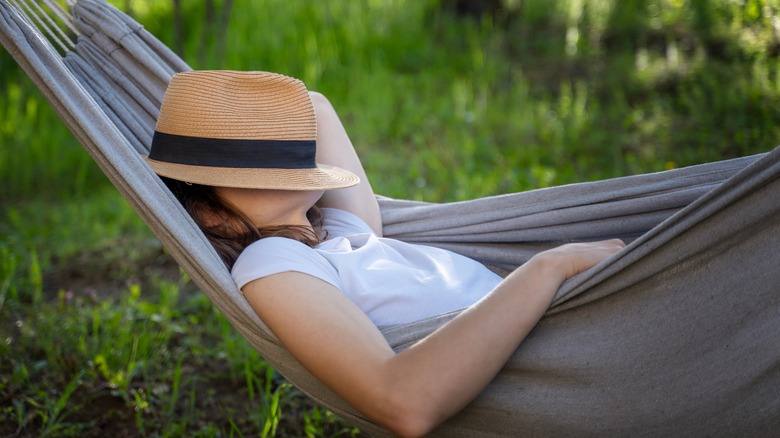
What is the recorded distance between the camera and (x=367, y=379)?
4.78 feet

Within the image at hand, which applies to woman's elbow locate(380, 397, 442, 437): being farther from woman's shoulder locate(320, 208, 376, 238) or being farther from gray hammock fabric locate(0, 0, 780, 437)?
woman's shoulder locate(320, 208, 376, 238)

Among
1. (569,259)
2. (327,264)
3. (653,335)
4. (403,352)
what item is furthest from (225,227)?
(653,335)

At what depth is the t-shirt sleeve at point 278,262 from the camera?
1605mm

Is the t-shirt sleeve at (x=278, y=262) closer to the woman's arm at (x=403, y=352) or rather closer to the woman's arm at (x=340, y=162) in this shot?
the woman's arm at (x=403, y=352)

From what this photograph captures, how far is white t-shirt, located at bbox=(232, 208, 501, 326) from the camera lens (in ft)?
5.41

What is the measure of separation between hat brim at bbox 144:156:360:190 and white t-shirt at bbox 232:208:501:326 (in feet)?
0.43

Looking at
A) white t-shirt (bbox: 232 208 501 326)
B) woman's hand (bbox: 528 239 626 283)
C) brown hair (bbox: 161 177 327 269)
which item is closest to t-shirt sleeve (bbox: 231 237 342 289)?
white t-shirt (bbox: 232 208 501 326)

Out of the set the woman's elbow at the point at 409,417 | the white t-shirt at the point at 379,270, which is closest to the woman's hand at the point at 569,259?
the white t-shirt at the point at 379,270

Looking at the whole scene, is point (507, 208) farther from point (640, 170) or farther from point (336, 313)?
point (640, 170)

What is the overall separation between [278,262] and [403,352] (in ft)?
1.05

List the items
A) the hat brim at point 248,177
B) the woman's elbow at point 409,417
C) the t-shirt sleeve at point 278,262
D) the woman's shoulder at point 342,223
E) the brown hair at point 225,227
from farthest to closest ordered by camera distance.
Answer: the woman's shoulder at point 342,223
the brown hair at point 225,227
the hat brim at point 248,177
the t-shirt sleeve at point 278,262
the woman's elbow at point 409,417

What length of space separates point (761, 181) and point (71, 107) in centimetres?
145

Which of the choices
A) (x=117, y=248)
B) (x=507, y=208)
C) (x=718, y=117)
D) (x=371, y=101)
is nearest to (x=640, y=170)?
(x=718, y=117)

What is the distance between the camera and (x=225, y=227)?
189 cm
